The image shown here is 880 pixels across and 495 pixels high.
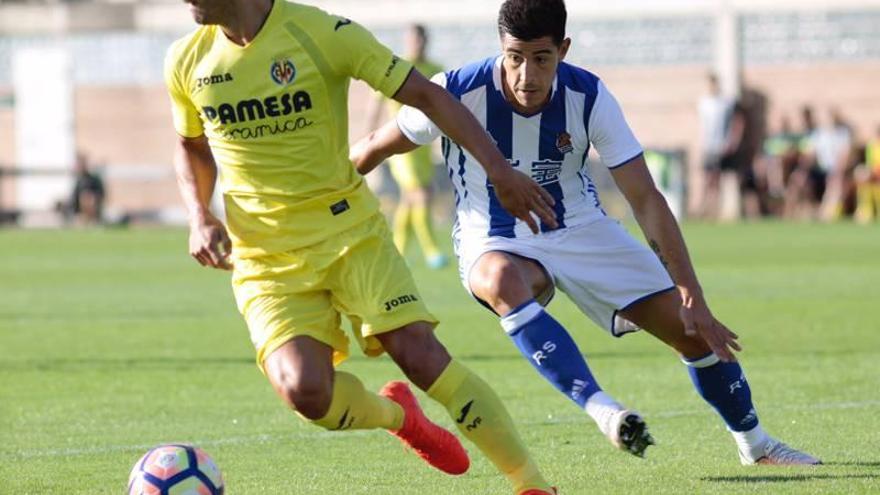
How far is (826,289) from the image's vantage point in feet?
51.8

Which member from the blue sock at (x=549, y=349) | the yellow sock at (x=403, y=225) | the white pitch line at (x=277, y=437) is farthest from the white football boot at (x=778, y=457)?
the yellow sock at (x=403, y=225)

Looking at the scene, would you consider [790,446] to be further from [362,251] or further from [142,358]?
[142,358]

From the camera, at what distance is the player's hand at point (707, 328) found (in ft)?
20.8

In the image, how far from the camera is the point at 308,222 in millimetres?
6270

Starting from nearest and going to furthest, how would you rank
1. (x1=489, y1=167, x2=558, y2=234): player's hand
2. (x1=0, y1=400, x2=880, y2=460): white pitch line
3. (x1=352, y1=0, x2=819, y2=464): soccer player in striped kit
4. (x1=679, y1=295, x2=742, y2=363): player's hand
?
1. (x1=489, y1=167, x2=558, y2=234): player's hand
2. (x1=679, y1=295, x2=742, y2=363): player's hand
3. (x1=352, y1=0, x2=819, y2=464): soccer player in striped kit
4. (x1=0, y1=400, x2=880, y2=460): white pitch line

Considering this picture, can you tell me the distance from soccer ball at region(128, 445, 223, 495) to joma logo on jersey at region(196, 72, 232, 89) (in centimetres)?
129

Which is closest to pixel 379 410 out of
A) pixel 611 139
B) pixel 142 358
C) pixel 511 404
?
pixel 611 139

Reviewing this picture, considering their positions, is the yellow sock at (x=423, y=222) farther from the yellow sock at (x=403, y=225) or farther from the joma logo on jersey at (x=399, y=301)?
the joma logo on jersey at (x=399, y=301)

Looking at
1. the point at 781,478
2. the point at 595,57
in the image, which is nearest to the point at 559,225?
the point at 781,478

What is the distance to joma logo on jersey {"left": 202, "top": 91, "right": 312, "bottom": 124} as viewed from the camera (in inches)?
243

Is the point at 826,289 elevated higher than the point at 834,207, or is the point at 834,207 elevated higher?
the point at 826,289

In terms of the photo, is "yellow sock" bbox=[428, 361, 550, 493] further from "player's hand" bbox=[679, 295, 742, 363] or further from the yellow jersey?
"player's hand" bbox=[679, 295, 742, 363]

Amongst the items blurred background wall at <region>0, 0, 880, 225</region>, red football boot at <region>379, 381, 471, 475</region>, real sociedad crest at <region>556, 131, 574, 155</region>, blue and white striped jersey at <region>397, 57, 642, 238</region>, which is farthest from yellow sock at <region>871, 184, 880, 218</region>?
red football boot at <region>379, 381, 471, 475</region>

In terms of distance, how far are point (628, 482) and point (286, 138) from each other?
1.83 meters
